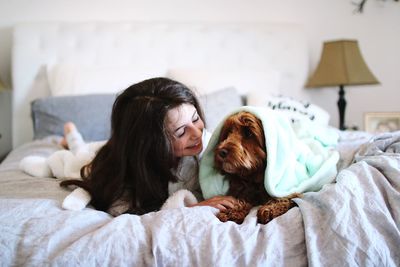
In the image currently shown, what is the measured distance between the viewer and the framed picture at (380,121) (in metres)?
2.26

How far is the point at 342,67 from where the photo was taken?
7.63ft

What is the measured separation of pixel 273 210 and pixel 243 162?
147 mm

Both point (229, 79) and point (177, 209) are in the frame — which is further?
point (229, 79)

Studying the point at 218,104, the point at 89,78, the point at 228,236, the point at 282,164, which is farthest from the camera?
the point at 89,78

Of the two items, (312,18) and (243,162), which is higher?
(312,18)

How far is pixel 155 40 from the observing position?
246cm

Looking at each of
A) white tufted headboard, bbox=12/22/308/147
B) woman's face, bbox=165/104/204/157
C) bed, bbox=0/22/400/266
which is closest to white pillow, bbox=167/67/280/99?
bed, bbox=0/22/400/266

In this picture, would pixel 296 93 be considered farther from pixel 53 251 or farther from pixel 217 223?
pixel 53 251

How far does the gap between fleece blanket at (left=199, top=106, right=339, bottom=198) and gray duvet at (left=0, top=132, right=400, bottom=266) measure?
0.14 metres

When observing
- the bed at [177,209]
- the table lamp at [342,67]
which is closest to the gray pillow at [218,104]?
the bed at [177,209]

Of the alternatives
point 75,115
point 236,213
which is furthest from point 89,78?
point 236,213

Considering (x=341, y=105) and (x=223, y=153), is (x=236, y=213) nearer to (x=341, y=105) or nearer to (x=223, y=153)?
(x=223, y=153)

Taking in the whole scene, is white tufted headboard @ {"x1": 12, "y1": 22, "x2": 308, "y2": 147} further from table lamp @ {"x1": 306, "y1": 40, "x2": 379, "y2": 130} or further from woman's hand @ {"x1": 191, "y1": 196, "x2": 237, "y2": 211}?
woman's hand @ {"x1": 191, "y1": 196, "x2": 237, "y2": 211}

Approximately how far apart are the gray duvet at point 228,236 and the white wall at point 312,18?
2061 mm
